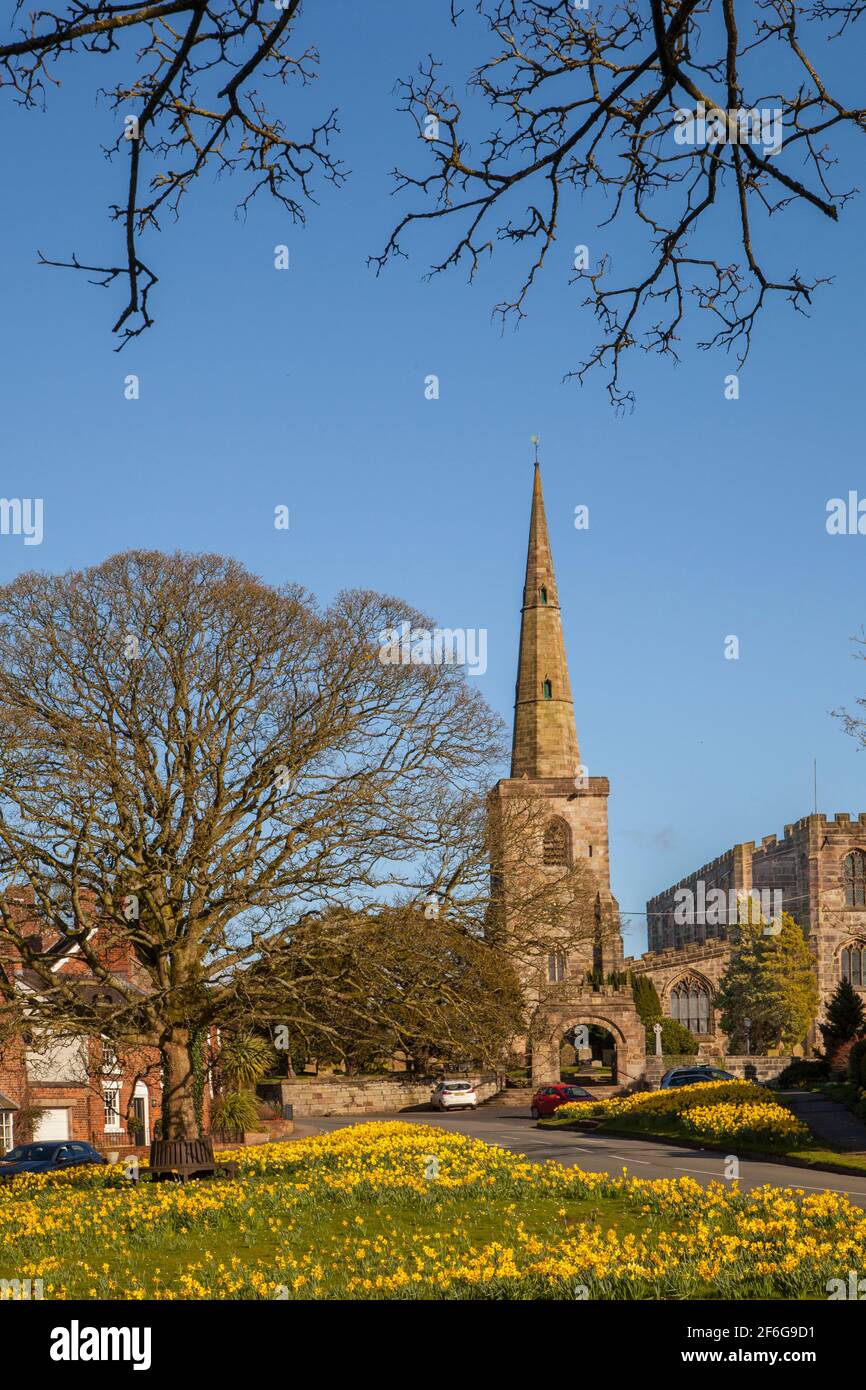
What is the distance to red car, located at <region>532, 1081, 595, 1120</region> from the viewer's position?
5147 cm

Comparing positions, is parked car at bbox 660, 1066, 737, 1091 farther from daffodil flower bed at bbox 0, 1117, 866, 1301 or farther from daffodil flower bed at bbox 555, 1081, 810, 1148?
daffodil flower bed at bbox 0, 1117, 866, 1301

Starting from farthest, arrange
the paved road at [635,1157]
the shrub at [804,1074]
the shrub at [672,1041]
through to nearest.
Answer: the shrub at [672,1041]
the shrub at [804,1074]
the paved road at [635,1157]

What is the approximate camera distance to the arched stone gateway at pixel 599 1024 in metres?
69.5

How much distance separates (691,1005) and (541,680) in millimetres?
22637

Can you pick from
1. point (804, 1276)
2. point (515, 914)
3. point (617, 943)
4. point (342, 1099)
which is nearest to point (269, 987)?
point (515, 914)

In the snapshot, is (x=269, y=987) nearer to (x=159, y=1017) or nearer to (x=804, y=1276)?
(x=159, y=1017)

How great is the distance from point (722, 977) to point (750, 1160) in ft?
208

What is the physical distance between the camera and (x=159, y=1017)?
24781mm

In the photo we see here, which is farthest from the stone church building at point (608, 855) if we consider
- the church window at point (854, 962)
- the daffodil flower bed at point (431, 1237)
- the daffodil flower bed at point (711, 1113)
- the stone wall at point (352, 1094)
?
the daffodil flower bed at point (431, 1237)

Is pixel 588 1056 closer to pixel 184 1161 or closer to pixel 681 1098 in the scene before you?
pixel 681 1098

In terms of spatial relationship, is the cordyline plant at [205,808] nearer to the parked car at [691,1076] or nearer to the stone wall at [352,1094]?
the parked car at [691,1076]

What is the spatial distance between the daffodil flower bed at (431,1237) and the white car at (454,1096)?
1617 inches

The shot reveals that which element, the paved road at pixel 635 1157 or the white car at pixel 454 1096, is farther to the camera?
the white car at pixel 454 1096

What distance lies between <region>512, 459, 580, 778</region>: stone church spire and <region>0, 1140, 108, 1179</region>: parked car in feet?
194
